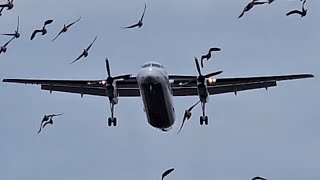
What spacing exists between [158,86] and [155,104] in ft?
3.05

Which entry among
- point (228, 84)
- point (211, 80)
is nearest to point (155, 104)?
point (211, 80)

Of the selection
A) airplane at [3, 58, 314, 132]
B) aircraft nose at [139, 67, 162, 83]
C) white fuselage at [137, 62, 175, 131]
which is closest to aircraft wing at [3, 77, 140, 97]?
airplane at [3, 58, 314, 132]

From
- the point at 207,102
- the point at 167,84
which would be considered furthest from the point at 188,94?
the point at 167,84

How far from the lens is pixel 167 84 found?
126 feet

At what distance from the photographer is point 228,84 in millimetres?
46375

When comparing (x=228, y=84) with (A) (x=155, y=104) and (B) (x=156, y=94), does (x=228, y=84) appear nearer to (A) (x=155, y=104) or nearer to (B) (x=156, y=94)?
(A) (x=155, y=104)

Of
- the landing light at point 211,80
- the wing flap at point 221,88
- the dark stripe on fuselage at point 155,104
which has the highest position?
the landing light at point 211,80

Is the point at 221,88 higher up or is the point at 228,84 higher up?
the point at 228,84

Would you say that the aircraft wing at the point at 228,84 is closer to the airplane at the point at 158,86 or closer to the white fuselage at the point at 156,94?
the airplane at the point at 158,86

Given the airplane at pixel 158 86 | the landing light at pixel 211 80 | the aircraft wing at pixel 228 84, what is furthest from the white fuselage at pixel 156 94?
the landing light at pixel 211 80

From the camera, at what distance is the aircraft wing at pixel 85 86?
44509 millimetres

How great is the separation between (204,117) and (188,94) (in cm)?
518

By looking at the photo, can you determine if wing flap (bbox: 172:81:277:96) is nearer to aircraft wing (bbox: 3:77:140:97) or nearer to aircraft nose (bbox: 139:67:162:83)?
aircraft wing (bbox: 3:77:140:97)

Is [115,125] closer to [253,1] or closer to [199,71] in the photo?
[199,71]
